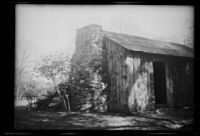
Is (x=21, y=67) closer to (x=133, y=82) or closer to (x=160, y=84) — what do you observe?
(x=133, y=82)

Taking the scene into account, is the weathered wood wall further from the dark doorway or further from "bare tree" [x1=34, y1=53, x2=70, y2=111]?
"bare tree" [x1=34, y1=53, x2=70, y2=111]

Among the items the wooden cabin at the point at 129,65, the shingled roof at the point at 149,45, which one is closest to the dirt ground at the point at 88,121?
the wooden cabin at the point at 129,65

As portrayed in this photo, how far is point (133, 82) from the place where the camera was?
4379 mm

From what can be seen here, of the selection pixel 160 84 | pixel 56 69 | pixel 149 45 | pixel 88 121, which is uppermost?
pixel 149 45

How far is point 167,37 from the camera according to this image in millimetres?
4434

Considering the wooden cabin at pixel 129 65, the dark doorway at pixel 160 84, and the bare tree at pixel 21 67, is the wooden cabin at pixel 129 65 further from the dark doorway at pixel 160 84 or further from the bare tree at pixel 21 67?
the bare tree at pixel 21 67

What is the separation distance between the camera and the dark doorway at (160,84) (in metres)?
4.68

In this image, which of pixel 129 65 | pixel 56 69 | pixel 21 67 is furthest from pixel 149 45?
pixel 21 67

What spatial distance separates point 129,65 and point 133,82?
37 centimetres

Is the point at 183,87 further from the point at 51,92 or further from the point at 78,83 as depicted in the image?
the point at 51,92
